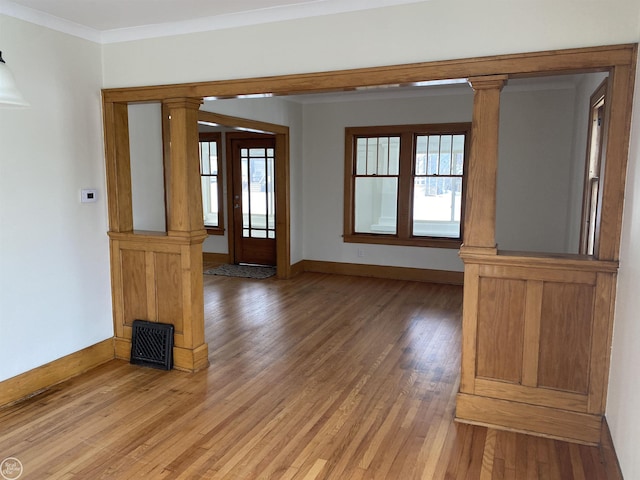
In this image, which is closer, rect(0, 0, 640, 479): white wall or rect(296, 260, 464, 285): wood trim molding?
rect(0, 0, 640, 479): white wall

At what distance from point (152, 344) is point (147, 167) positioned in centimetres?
156

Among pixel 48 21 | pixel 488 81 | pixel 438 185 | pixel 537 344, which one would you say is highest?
pixel 48 21

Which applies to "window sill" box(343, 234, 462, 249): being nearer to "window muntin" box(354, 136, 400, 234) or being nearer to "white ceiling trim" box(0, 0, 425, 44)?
"window muntin" box(354, 136, 400, 234)

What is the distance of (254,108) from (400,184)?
2222mm

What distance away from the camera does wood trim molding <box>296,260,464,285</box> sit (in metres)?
6.56

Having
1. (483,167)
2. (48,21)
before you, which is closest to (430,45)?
(483,167)

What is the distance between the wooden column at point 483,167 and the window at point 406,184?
144 inches

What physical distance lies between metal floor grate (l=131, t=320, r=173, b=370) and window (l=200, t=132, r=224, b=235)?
429 cm

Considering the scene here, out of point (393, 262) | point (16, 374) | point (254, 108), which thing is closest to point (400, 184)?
point (393, 262)

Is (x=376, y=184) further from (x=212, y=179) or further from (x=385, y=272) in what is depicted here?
(x=212, y=179)

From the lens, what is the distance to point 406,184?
262 inches

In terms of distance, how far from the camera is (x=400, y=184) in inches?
263

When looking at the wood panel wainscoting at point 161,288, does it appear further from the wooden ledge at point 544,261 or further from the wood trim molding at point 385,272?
the wood trim molding at point 385,272

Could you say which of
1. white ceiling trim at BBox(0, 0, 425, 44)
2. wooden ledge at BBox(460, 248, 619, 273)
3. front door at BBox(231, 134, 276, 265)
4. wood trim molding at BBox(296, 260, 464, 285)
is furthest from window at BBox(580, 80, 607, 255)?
front door at BBox(231, 134, 276, 265)
